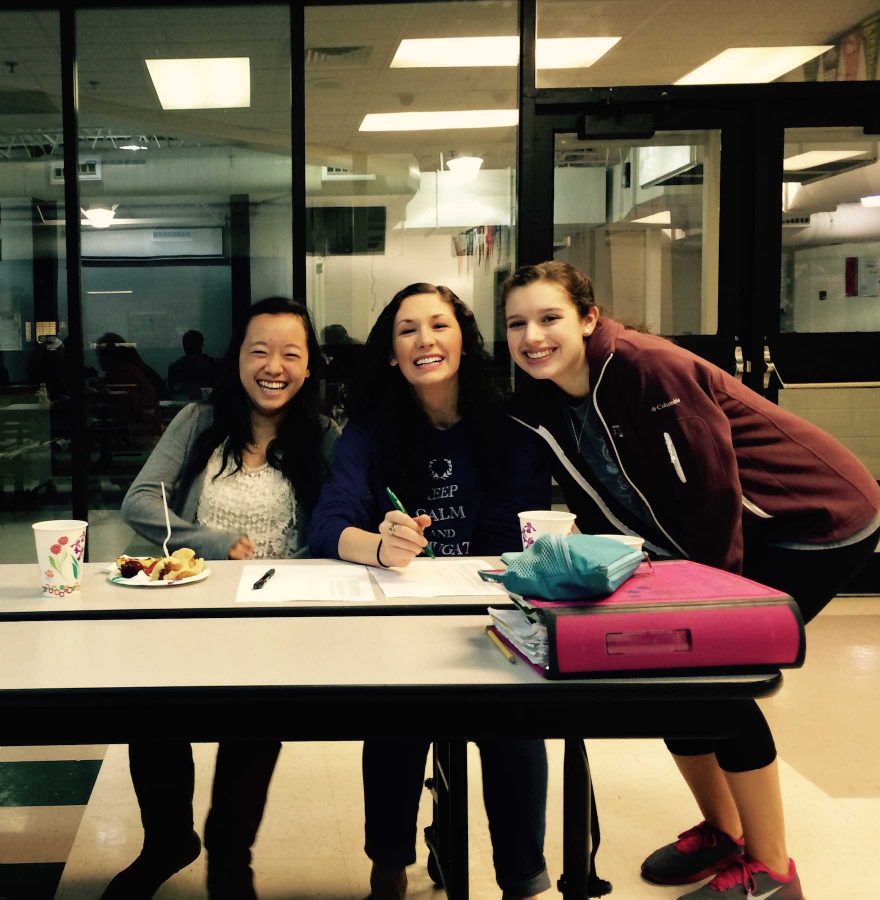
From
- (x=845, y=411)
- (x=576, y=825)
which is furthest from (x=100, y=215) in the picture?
(x=576, y=825)

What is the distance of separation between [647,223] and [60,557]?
3459mm

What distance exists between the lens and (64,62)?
4324mm

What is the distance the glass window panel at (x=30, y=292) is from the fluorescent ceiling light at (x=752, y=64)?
296cm

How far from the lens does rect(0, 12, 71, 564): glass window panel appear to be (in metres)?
4.38

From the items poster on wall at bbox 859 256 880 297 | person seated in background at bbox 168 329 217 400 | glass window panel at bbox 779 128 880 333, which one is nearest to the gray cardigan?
person seated in background at bbox 168 329 217 400

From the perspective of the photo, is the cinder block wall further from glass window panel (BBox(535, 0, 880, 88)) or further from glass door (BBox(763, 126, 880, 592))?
glass window panel (BBox(535, 0, 880, 88))

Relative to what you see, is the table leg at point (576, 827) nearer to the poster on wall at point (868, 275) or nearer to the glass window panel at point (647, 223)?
the glass window panel at point (647, 223)

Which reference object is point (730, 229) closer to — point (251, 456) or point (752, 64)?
point (752, 64)

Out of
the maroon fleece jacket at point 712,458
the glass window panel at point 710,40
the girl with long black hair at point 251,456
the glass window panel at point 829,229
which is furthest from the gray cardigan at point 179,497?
the glass window panel at point 829,229

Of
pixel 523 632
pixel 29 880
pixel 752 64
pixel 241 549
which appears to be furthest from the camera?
pixel 752 64

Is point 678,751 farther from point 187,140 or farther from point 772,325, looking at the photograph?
point 187,140

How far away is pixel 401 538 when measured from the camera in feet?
6.08

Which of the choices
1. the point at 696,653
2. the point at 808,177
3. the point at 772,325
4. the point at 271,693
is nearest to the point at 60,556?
the point at 271,693

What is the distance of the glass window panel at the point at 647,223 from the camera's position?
4.43 metres
